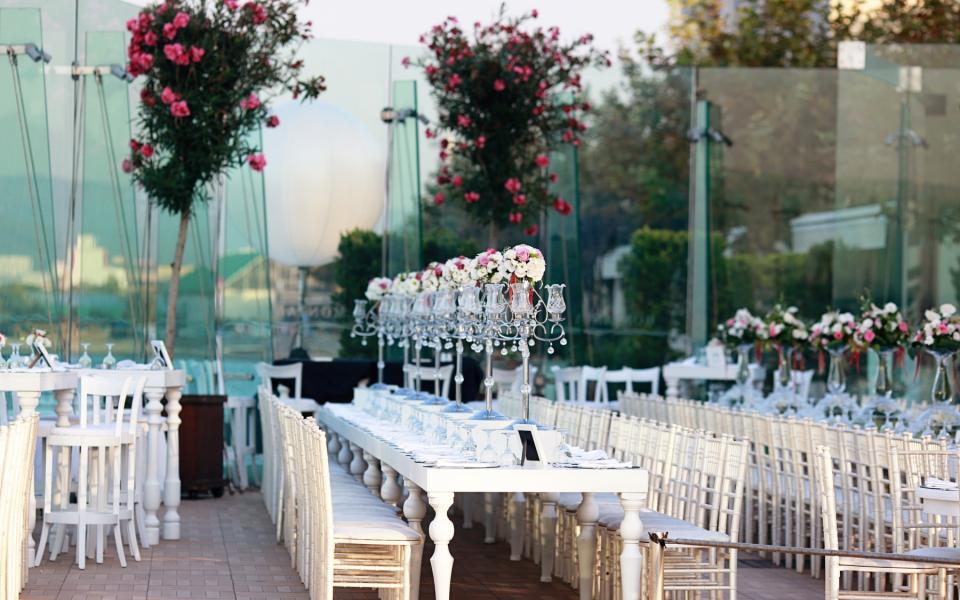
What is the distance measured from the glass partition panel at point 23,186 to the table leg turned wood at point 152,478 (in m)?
2.12

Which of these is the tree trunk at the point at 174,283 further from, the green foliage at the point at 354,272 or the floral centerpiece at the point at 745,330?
the floral centerpiece at the point at 745,330

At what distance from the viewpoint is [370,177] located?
1324cm

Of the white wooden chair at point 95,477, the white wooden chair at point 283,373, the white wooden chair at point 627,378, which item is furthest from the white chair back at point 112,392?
the white wooden chair at point 627,378

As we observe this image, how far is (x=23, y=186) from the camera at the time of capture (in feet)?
34.6

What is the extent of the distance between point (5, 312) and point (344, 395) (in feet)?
9.40

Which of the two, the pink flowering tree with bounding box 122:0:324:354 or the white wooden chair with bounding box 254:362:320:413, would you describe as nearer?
the pink flowering tree with bounding box 122:0:324:354

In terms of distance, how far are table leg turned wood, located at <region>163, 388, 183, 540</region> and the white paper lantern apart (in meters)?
3.98

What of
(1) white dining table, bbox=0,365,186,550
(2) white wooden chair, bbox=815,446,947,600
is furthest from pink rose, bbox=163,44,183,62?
(2) white wooden chair, bbox=815,446,947,600

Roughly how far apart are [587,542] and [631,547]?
0.99 m

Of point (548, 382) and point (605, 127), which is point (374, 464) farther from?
point (605, 127)

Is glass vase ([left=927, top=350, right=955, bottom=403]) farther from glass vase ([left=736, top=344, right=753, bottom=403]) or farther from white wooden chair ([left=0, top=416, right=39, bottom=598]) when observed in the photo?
white wooden chair ([left=0, top=416, right=39, bottom=598])

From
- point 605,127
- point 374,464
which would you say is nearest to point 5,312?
point 374,464

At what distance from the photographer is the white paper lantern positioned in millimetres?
12977

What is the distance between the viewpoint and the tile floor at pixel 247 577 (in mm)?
7027
